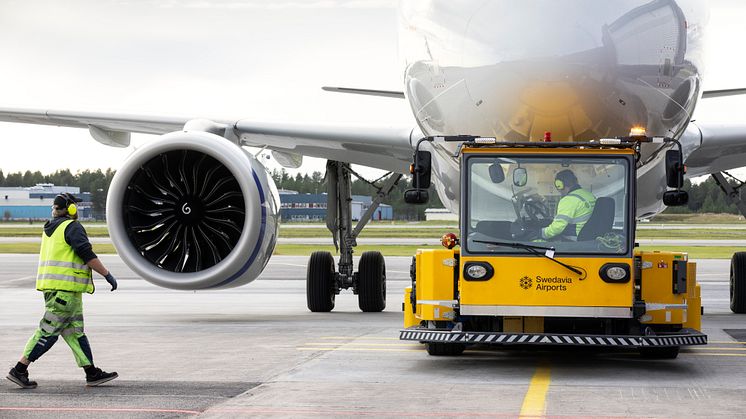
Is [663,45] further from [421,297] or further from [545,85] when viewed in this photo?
[421,297]

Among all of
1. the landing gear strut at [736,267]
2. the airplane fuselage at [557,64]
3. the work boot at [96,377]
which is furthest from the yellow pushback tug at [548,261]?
the landing gear strut at [736,267]

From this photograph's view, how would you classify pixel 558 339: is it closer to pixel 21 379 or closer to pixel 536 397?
pixel 536 397

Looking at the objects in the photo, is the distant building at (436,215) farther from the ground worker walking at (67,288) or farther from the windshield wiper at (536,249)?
the ground worker walking at (67,288)

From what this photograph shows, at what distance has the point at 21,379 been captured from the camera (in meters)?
8.03

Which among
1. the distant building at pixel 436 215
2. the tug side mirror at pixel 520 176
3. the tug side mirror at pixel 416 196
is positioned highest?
the tug side mirror at pixel 520 176

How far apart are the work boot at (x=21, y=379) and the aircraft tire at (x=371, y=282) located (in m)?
7.47

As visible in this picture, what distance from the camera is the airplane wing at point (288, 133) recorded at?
13.9 metres

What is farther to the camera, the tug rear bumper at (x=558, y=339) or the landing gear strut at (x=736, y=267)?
the landing gear strut at (x=736, y=267)

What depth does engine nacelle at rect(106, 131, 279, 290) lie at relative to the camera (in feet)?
40.7

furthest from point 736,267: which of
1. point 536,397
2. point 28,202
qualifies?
point 28,202

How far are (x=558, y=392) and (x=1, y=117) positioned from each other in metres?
9.62

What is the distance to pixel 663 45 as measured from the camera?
31.6 ft

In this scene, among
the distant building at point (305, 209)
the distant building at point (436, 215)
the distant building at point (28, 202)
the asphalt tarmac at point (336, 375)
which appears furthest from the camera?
the distant building at point (305, 209)

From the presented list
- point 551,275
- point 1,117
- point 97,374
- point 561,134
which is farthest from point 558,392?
point 1,117
